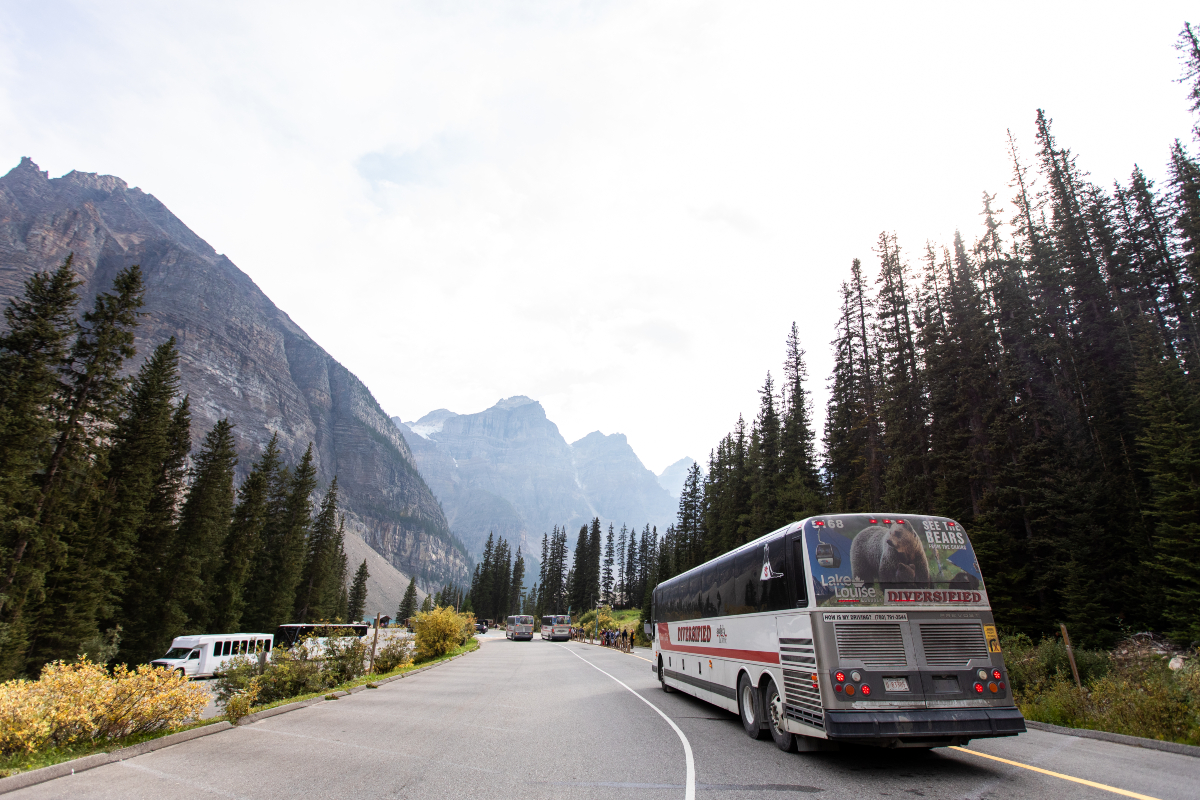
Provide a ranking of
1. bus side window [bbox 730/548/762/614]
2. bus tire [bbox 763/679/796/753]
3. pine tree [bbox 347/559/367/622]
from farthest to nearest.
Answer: pine tree [bbox 347/559/367/622]
bus side window [bbox 730/548/762/614]
bus tire [bbox 763/679/796/753]

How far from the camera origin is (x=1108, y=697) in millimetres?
10188

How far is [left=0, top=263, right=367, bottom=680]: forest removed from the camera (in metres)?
24.8

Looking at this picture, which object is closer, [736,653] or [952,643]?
[952,643]

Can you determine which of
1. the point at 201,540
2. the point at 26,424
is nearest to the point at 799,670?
the point at 26,424

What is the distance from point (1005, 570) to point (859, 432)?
13597 millimetres

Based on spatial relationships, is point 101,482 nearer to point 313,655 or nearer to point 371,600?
point 313,655

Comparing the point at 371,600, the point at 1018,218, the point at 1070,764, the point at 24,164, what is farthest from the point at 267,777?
the point at 24,164

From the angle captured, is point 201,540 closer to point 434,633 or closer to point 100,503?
point 100,503

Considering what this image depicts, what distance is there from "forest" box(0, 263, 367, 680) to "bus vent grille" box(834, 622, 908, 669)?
108 ft

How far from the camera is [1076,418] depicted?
92.0ft

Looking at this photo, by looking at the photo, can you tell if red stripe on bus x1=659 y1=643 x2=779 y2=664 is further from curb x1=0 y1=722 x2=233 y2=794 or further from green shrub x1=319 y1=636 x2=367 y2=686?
green shrub x1=319 y1=636 x2=367 y2=686

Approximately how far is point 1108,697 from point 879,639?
6667mm

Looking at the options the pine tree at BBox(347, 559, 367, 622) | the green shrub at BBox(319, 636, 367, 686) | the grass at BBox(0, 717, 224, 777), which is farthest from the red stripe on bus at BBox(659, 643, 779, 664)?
the pine tree at BBox(347, 559, 367, 622)

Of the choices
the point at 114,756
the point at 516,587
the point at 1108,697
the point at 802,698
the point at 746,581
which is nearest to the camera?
the point at 114,756
